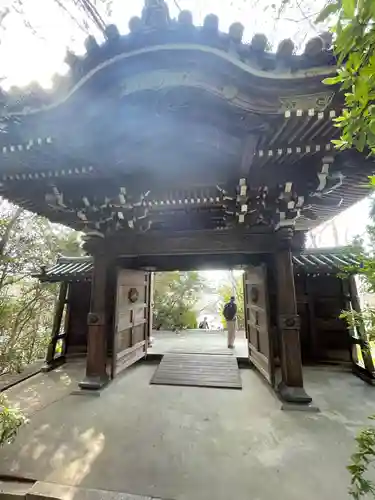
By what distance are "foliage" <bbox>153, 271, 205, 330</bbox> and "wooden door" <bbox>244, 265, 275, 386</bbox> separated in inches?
195

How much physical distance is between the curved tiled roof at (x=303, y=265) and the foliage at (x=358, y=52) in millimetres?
3845

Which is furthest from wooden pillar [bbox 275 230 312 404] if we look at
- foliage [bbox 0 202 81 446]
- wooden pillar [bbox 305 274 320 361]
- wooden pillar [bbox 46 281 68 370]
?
foliage [bbox 0 202 81 446]

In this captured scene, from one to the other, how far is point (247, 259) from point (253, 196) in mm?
1467

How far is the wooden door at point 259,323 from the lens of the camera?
12.0 ft

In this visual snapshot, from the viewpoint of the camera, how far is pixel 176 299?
991cm

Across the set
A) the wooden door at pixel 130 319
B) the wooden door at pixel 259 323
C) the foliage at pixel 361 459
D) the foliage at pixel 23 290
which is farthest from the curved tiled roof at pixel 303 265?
the foliage at pixel 361 459

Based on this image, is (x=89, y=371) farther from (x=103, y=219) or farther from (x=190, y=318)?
(x=190, y=318)

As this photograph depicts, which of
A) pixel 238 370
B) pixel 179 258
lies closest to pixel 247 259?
pixel 179 258

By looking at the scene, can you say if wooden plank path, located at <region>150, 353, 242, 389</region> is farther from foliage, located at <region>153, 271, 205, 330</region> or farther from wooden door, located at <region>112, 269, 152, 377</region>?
foliage, located at <region>153, 271, 205, 330</region>

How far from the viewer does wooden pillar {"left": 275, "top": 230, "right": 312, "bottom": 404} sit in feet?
10.5

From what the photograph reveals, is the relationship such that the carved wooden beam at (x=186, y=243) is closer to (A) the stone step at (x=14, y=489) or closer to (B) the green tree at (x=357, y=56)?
(A) the stone step at (x=14, y=489)

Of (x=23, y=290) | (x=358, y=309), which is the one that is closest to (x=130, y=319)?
(x=23, y=290)

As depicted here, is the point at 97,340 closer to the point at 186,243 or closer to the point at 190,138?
the point at 186,243

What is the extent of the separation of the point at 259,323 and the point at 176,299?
602cm
